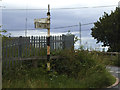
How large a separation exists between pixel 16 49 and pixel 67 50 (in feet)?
8.76

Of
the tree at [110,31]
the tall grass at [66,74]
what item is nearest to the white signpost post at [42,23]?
the tall grass at [66,74]

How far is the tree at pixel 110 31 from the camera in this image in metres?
37.1

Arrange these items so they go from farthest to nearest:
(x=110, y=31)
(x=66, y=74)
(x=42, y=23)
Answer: (x=110, y=31), (x=66, y=74), (x=42, y=23)

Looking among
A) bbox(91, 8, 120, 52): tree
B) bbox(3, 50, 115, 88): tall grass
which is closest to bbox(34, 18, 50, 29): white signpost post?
bbox(3, 50, 115, 88): tall grass

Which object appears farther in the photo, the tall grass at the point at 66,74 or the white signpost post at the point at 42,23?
the white signpost post at the point at 42,23

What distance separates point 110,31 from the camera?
3719 cm

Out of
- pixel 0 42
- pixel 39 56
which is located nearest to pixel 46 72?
pixel 39 56

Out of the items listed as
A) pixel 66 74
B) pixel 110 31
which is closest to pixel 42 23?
pixel 66 74

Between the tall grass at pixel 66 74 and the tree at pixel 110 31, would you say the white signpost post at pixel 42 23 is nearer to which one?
the tall grass at pixel 66 74

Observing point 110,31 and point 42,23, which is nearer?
point 42,23

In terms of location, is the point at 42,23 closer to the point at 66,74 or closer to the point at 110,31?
the point at 66,74

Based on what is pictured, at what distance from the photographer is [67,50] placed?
11578 mm

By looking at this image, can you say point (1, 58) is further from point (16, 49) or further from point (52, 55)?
point (52, 55)

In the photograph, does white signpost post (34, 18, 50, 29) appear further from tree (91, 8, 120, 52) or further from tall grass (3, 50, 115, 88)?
tree (91, 8, 120, 52)
